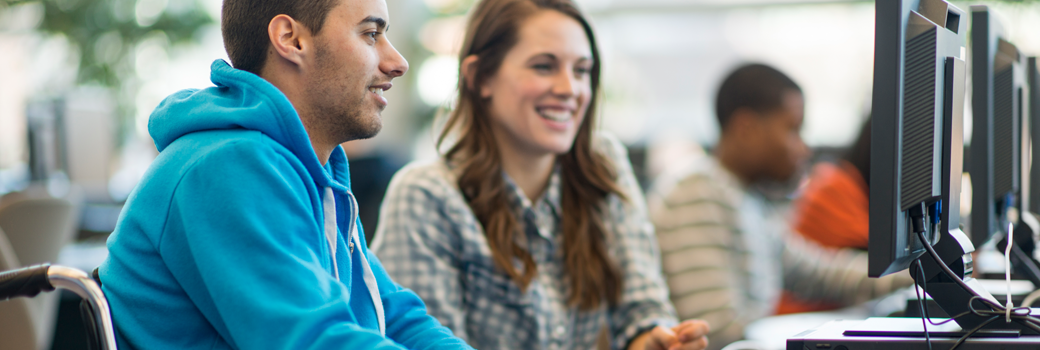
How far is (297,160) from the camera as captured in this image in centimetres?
85

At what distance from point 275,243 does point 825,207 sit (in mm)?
2181

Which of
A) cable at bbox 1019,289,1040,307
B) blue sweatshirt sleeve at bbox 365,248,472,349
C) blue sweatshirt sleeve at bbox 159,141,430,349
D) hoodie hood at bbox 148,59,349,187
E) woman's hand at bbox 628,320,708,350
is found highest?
hoodie hood at bbox 148,59,349,187

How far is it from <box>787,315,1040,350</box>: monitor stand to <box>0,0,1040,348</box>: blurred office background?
4.54 m

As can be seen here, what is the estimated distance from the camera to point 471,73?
62.5 inches

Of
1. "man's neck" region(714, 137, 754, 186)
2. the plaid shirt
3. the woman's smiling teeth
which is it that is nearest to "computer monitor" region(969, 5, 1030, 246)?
the plaid shirt

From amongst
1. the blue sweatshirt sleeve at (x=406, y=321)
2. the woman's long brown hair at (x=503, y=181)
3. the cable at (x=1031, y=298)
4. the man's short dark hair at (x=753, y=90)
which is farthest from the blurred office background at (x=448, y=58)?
the blue sweatshirt sleeve at (x=406, y=321)

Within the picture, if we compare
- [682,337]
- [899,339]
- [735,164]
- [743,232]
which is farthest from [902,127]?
[735,164]

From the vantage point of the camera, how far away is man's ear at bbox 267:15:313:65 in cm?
92

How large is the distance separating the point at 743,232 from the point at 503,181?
820mm

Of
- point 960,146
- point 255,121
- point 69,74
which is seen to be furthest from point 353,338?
point 69,74

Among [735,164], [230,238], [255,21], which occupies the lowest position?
[735,164]

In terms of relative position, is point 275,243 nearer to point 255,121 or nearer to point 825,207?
point 255,121

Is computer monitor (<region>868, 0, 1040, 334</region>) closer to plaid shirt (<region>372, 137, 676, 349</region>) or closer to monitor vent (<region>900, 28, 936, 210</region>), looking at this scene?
monitor vent (<region>900, 28, 936, 210</region>)

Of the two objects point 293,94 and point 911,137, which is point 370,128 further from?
point 911,137
